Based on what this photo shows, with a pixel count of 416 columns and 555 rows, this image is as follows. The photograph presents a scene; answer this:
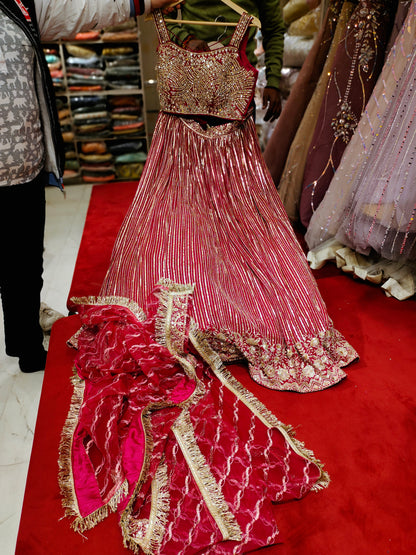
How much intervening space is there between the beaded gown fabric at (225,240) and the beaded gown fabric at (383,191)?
400 millimetres

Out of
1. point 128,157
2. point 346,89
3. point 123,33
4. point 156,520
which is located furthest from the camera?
point 128,157

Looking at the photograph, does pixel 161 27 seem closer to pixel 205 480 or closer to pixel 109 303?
pixel 109 303

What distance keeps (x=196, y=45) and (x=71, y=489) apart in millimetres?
1506

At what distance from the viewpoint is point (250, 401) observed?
4.42ft

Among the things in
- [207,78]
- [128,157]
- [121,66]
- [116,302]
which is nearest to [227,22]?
[207,78]

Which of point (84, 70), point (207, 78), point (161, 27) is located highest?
point (161, 27)

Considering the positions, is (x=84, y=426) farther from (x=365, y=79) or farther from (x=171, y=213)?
(x=365, y=79)

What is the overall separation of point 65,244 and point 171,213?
4.20ft

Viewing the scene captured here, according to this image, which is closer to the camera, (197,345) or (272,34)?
(197,345)

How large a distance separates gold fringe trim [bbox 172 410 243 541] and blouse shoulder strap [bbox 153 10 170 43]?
1341 millimetres

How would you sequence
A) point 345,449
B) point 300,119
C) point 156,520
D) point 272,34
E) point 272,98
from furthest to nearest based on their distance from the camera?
point 300,119 → point 272,98 → point 272,34 → point 345,449 → point 156,520

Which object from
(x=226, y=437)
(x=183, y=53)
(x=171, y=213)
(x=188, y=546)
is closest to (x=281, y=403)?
(x=226, y=437)

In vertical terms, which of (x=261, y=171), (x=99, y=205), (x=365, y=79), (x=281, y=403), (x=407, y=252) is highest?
(x=365, y=79)

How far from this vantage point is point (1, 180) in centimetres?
138
